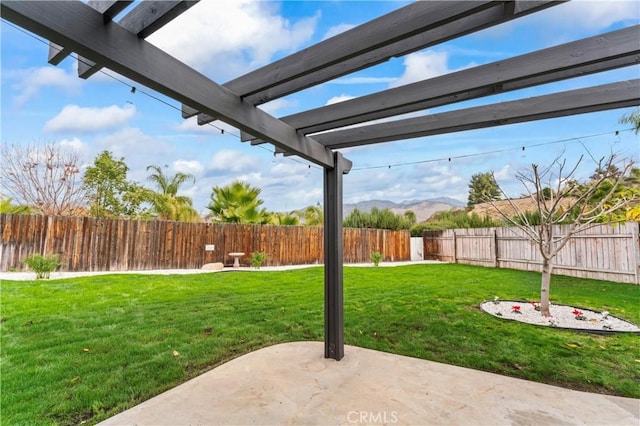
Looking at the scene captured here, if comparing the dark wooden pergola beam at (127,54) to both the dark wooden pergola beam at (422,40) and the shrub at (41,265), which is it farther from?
the shrub at (41,265)

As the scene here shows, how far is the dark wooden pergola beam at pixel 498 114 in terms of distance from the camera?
70.1 inches

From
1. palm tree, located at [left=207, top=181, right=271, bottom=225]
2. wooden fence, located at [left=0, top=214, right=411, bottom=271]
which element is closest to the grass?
wooden fence, located at [left=0, top=214, right=411, bottom=271]

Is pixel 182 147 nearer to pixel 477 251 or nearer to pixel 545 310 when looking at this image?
pixel 477 251

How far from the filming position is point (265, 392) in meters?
2.02

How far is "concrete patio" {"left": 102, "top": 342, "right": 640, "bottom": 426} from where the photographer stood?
173cm

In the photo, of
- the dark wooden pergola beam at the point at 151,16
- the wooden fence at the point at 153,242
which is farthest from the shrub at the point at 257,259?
the dark wooden pergola beam at the point at 151,16

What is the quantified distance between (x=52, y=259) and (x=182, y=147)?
720cm

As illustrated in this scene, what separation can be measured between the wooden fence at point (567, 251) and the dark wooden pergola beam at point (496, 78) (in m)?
5.29

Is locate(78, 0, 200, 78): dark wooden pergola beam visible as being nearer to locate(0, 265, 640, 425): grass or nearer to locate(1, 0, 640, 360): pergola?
locate(1, 0, 640, 360): pergola

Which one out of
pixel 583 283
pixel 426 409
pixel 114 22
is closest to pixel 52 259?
pixel 114 22

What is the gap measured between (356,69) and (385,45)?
10.1 inches

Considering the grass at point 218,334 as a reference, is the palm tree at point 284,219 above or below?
above

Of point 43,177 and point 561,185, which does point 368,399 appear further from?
point 43,177

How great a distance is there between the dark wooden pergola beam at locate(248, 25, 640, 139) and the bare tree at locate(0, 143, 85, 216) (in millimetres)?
10543
